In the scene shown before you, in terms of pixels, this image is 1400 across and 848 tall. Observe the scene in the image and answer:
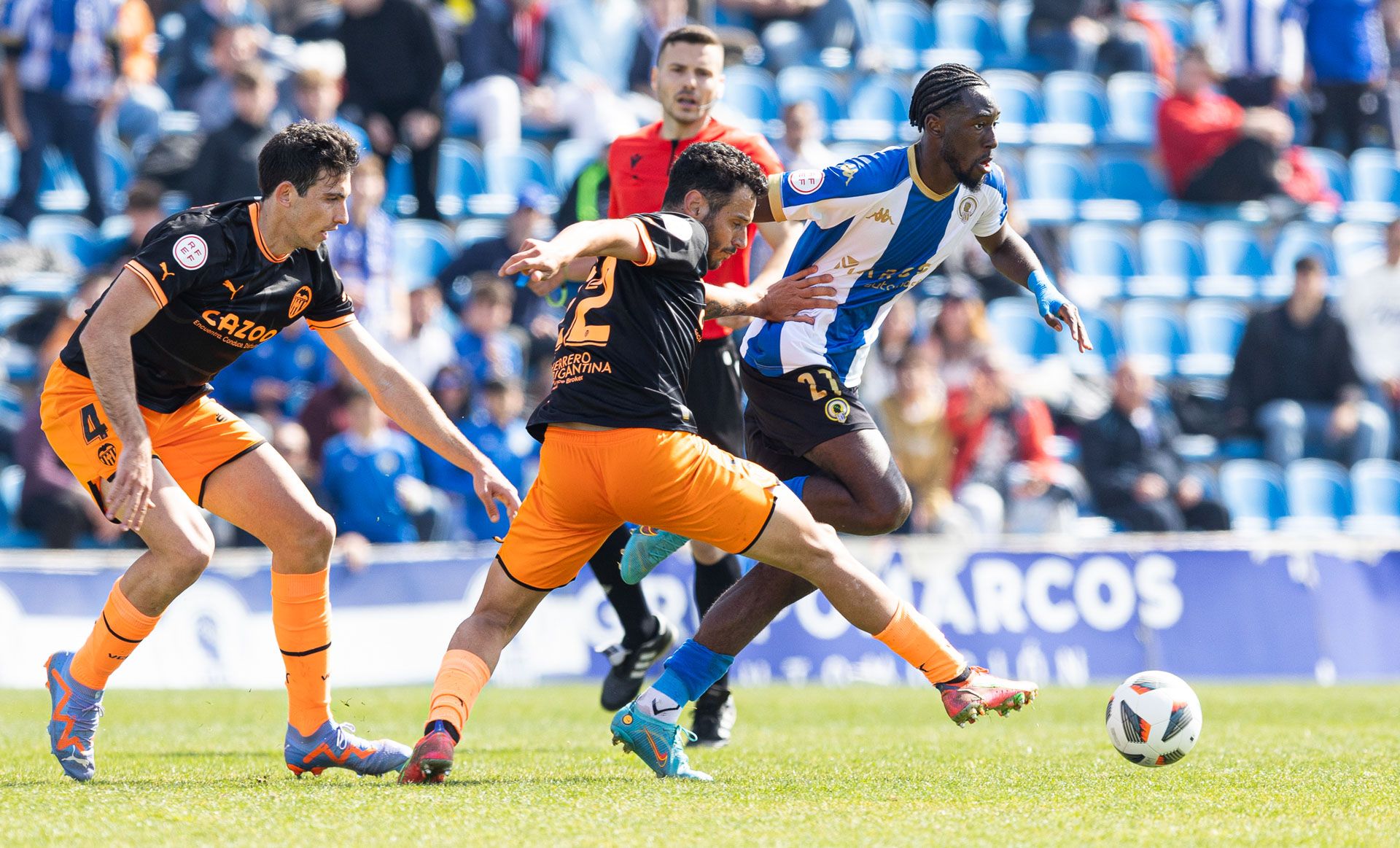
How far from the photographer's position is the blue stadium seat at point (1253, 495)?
45.0 ft

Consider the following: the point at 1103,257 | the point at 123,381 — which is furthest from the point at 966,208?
the point at 1103,257

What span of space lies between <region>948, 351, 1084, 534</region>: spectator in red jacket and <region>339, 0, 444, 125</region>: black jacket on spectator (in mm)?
5453

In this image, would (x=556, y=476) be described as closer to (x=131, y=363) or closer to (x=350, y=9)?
(x=131, y=363)

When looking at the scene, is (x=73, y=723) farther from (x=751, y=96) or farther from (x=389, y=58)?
(x=751, y=96)

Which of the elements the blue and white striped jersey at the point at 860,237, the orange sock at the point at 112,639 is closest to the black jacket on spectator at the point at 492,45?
the blue and white striped jersey at the point at 860,237

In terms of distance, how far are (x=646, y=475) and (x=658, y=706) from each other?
92 cm

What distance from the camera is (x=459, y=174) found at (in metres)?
15.0

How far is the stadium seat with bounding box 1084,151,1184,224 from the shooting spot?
16.7m

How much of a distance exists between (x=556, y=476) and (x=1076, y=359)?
36.1 ft

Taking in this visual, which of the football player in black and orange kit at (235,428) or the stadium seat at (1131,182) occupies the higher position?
the stadium seat at (1131,182)

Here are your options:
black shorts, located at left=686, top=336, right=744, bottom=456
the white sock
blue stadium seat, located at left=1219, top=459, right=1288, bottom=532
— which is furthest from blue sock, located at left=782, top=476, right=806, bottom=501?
blue stadium seat, located at left=1219, top=459, right=1288, bottom=532

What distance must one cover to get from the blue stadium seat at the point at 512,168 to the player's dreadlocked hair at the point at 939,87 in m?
9.15

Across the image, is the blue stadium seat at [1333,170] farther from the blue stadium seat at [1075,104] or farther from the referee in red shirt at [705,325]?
the referee in red shirt at [705,325]

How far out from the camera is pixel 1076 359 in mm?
15180
